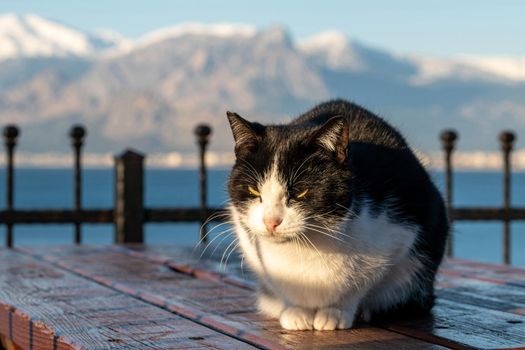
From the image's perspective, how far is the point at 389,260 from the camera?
3094 mm

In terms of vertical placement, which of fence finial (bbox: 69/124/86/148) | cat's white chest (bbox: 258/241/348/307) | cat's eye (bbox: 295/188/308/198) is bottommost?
cat's white chest (bbox: 258/241/348/307)

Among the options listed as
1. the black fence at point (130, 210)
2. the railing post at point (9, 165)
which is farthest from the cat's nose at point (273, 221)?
the railing post at point (9, 165)

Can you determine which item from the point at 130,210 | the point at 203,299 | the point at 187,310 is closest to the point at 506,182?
the point at 130,210

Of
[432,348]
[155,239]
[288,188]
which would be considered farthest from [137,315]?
[155,239]

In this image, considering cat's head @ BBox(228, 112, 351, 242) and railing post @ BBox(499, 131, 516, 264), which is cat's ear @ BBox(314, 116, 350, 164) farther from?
railing post @ BBox(499, 131, 516, 264)

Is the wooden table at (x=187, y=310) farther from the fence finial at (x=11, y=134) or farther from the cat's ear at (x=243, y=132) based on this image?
the fence finial at (x=11, y=134)

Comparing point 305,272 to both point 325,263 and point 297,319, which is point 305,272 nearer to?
point 325,263

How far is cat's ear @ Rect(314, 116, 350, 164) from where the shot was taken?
2850 mm

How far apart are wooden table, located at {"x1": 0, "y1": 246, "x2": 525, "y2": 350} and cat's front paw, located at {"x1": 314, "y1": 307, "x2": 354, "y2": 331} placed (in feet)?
0.12

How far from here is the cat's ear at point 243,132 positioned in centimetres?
302

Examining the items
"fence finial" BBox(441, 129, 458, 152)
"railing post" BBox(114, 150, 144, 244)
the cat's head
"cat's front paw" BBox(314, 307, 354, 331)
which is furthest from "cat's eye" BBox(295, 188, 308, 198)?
"fence finial" BBox(441, 129, 458, 152)

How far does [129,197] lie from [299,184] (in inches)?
157

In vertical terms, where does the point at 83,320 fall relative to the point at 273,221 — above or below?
below

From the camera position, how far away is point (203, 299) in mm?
3695
